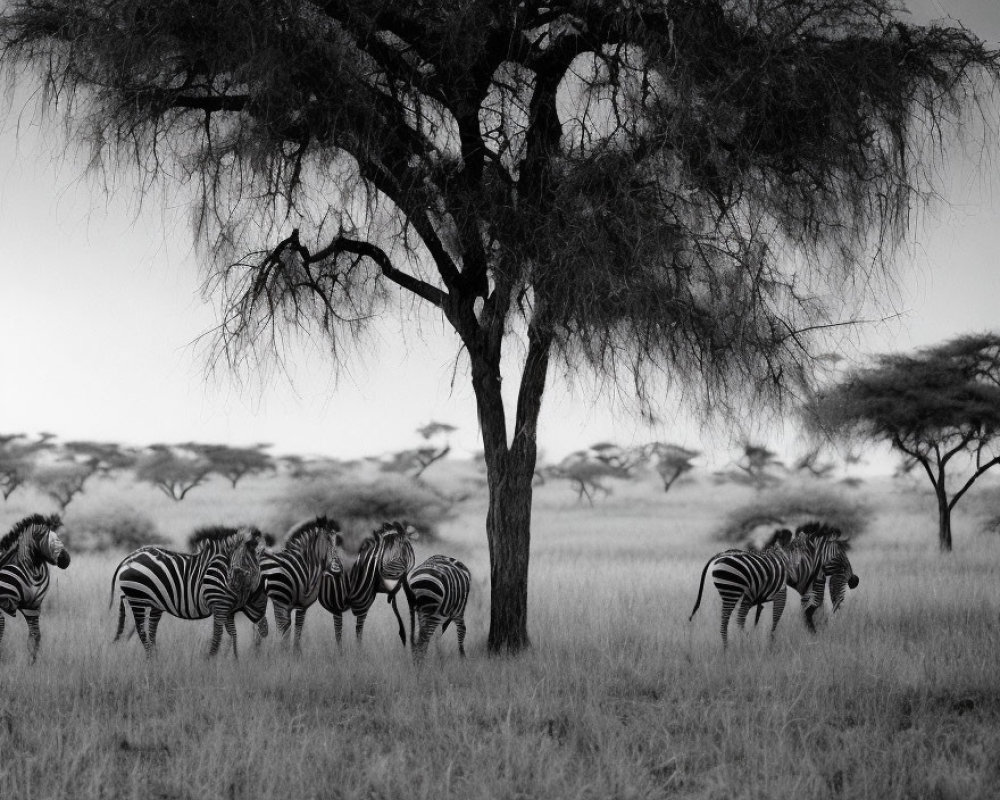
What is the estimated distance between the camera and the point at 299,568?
8.57 meters

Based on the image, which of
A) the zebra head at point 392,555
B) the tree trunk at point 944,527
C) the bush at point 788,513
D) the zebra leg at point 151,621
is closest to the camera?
the zebra leg at point 151,621

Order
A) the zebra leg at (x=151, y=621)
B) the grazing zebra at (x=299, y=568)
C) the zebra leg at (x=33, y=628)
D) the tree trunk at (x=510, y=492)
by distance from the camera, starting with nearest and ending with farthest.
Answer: the zebra leg at (x=33, y=628)
the zebra leg at (x=151, y=621)
the grazing zebra at (x=299, y=568)
the tree trunk at (x=510, y=492)

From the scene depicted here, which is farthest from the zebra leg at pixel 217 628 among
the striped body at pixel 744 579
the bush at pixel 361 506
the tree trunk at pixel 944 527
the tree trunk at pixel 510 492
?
the tree trunk at pixel 944 527

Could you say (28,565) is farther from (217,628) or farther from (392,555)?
(392,555)

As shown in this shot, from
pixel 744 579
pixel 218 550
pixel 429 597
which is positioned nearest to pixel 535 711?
pixel 429 597

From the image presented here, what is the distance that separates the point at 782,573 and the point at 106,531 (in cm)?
1754

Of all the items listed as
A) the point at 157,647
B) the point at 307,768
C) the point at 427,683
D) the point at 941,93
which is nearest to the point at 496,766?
the point at 307,768

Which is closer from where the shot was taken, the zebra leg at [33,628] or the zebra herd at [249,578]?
the zebra herd at [249,578]

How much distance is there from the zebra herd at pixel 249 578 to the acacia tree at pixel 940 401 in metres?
15.3

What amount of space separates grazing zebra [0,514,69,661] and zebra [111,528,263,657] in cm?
61

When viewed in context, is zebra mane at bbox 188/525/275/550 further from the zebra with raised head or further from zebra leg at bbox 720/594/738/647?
the zebra with raised head

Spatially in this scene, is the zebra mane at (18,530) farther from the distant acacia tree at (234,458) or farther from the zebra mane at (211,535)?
the distant acacia tree at (234,458)

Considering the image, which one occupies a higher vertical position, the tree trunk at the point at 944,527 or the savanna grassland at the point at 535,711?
the tree trunk at the point at 944,527

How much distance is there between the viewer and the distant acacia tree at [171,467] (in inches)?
1577
